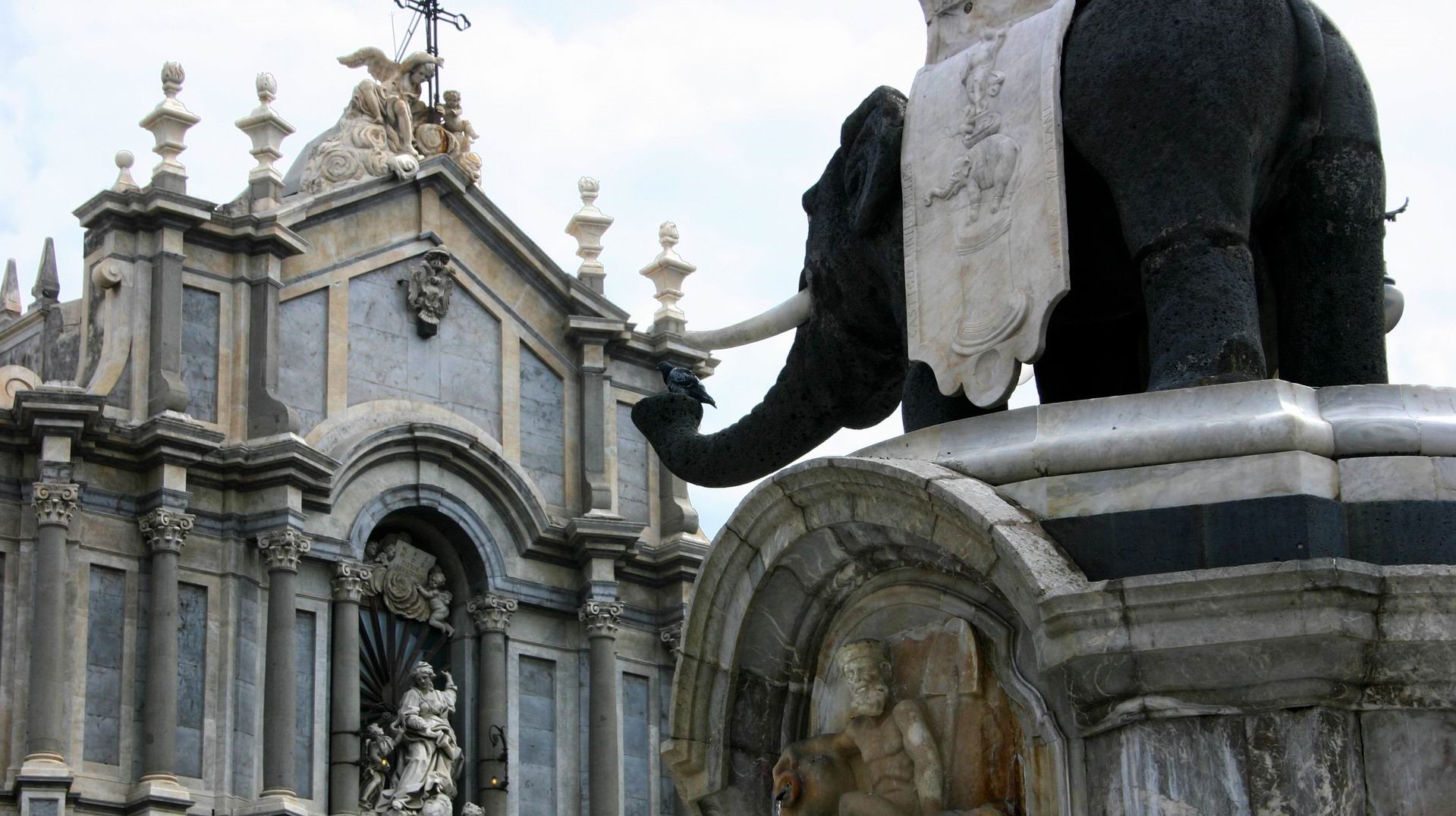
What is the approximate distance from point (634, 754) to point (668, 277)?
17.7 ft

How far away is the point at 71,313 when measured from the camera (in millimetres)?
23594

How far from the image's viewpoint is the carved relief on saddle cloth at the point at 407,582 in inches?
949

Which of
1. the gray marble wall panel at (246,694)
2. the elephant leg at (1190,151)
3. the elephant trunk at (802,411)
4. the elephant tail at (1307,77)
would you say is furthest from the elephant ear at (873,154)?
the gray marble wall panel at (246,694)

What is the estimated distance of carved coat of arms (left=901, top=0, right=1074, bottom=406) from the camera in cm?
569

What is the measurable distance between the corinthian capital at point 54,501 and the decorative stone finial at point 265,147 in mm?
3894

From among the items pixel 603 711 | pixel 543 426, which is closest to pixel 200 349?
pixel 543 426

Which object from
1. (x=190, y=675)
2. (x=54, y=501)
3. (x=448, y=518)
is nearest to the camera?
(x=54, y=501)

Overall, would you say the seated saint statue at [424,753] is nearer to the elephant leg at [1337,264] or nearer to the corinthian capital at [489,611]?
the corinthian capital at [489,611]

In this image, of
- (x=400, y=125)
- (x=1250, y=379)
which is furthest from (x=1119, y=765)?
(x=400, y=125)

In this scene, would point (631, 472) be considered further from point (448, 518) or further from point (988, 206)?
point (988, 206)

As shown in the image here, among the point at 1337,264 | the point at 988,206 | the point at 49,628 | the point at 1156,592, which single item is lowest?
the point at 1156,592

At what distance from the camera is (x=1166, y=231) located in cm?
562

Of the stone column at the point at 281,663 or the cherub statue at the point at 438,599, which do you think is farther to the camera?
the cherub statue at the point at 438,599

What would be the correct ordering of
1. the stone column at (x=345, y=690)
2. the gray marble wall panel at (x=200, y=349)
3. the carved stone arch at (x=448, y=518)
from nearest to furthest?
the stone column at (x=345, y=690) < the gray marble wall panel at (x=200, y=349) < the carved stone arch at (x=448, y=518)
